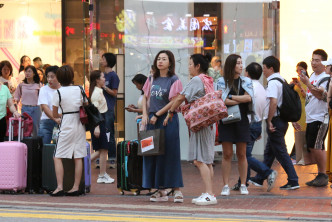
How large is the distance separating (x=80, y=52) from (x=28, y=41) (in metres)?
1.40

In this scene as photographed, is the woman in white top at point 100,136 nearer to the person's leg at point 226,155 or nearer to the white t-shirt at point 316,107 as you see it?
the person's leg at point 226,155

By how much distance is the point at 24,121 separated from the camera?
10961 millimetres

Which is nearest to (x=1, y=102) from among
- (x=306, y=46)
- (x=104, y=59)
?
Answer: (x=104, y=59)

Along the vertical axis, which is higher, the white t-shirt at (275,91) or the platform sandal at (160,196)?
the white t-shirt at (275,91)

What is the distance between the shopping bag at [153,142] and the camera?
30.4ft

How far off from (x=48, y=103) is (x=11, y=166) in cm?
146

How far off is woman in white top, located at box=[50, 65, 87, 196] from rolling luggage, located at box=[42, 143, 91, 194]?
25 cm

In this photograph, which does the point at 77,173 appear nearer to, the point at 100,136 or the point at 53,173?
the point at 53,173

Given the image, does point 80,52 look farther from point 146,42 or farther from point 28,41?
point 146,42

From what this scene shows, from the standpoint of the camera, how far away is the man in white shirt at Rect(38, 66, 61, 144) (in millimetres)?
11555

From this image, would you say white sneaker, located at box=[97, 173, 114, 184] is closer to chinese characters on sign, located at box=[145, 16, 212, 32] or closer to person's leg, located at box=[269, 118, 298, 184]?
person's leg, located at box=[269, 118, 298, 184]

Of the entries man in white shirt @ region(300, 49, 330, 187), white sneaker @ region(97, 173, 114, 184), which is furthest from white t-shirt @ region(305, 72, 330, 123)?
white sneaker @ region(97, 173, 114, 184)

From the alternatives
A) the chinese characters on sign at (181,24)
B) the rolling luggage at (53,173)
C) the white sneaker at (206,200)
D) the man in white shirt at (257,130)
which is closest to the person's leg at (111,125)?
the rolling luggage at (53,173)

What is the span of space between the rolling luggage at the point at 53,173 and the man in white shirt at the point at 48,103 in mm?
746
